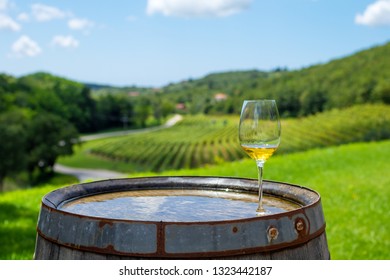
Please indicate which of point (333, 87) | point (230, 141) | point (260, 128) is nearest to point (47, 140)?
point (230, 141)

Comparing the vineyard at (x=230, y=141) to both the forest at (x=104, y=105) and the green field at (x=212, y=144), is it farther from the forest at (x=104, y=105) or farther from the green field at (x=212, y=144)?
the forest at (x=104, y=105)

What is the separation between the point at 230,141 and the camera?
58750mm

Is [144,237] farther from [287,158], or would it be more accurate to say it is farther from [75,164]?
[75,164]

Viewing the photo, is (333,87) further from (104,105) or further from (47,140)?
(104,105)

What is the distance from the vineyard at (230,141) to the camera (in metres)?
30.1

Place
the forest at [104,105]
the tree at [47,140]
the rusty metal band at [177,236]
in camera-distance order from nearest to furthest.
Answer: the rusty metal band at [177,236]
the forest at [104,105]
the tree at [47,140]

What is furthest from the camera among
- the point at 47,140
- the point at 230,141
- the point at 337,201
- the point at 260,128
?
the point at 230,141

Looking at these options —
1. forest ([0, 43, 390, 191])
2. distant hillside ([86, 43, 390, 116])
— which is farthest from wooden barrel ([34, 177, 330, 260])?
distant hillside ([86, 43, 390, 116])

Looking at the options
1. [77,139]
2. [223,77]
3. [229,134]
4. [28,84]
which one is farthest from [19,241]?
[223,77]

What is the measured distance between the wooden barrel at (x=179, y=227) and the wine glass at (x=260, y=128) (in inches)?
10.9

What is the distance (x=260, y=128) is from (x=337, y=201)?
688 cm

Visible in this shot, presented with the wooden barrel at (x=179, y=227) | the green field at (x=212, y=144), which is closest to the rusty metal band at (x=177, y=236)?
the wooden barrel at (x=179, y=227)

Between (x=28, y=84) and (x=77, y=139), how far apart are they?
27.5 m

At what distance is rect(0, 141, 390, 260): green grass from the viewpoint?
6.21 m
